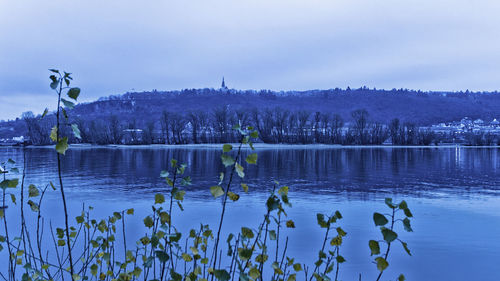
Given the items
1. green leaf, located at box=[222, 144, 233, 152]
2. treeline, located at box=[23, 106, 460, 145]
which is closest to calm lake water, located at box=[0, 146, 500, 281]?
green leaf, located at box=[222, 144, 233, 152]

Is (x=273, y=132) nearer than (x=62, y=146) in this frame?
No

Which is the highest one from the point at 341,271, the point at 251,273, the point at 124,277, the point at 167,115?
the point at 167,115

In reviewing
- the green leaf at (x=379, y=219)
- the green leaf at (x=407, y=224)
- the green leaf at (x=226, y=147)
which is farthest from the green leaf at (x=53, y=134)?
the green leaf at (x=407, y=224)

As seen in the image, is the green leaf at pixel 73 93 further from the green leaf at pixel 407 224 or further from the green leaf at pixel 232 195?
the green leaf at pixel 407 224

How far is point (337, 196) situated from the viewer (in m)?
15.7

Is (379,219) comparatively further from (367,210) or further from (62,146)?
(367,210)

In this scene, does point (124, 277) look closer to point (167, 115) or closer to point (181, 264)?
point (181, 264)

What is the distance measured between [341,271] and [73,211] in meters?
9.11

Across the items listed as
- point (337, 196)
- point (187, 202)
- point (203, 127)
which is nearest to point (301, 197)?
point (337, 196)

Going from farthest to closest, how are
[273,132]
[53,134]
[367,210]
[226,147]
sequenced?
[273,132] < [367,210] < [53,134] < [226,147]

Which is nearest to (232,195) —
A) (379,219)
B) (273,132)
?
(379,219)

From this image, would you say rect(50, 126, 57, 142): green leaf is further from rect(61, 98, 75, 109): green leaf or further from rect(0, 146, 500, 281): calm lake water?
rect(0, 146, 500, 281): calm lake water

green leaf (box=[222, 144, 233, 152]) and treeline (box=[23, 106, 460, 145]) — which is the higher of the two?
treeline (box=[23, 106, 460, 145])

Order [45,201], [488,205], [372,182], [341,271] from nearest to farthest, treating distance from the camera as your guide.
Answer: [341,271] → [488,205] → [45,201] → [372,182]
